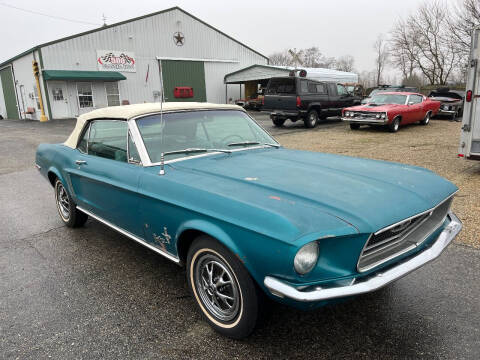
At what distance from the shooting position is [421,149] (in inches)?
378

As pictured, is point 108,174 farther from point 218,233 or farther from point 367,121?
point 367,121

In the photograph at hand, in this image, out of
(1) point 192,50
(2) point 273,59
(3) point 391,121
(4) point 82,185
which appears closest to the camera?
(4) point 82,185

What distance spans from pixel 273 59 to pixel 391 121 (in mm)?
64381

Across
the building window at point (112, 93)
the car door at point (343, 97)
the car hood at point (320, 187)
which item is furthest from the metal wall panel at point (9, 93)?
the car hood at point (320, 187)

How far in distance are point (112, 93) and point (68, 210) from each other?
2209 centimetres

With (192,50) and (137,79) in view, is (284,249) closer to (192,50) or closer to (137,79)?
(137,79)

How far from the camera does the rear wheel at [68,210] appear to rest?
427cm

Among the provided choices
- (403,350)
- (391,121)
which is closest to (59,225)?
(403,350)

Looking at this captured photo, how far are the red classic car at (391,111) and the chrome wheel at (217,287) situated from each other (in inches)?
467

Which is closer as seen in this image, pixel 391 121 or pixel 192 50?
pixel 391 121

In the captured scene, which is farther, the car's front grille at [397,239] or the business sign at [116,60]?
the business sign at [116,60]

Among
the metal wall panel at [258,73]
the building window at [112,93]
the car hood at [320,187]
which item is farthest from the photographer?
the metal wall panel at [258,73]

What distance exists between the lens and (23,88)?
25703 millimetres

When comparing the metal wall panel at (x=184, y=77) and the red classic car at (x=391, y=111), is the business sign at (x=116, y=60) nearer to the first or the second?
the metal wall panel at (x=184, y=77)
